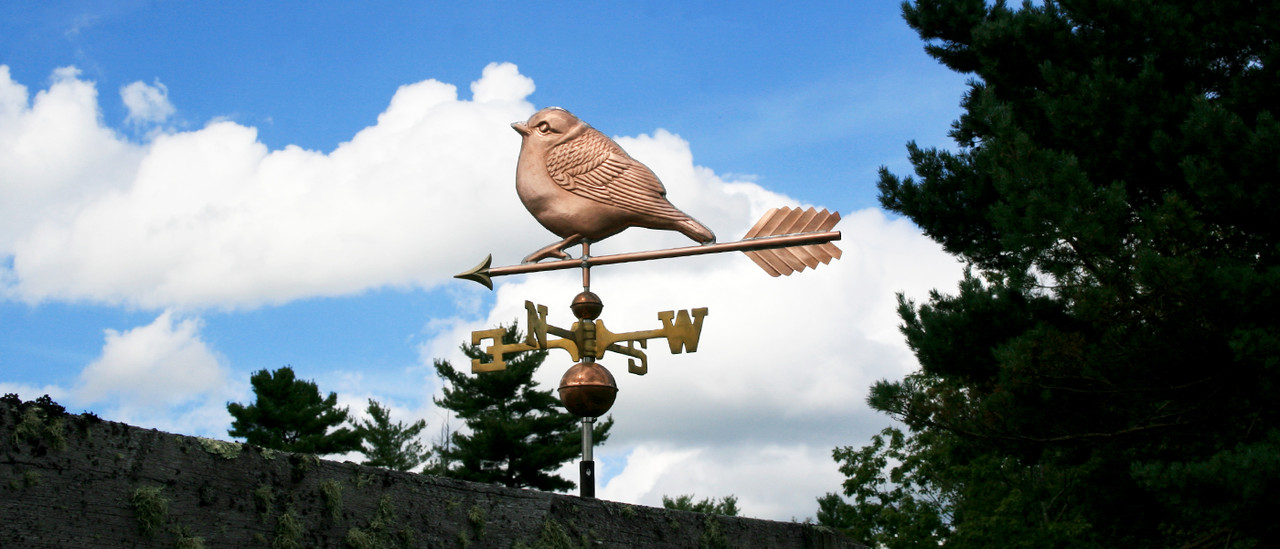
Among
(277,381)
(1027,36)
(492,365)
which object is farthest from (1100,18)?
(277,381)

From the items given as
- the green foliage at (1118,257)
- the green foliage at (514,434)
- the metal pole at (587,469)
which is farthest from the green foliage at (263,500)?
the green foliage at (514,434)

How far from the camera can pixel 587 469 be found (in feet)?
13.3

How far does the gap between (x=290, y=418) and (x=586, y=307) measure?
1983cm

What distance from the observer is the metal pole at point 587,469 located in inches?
157

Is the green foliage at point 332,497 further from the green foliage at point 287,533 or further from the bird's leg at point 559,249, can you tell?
the bird's leg at point 559,249

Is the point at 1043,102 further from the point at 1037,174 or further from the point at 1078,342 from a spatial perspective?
the point at 1078,342

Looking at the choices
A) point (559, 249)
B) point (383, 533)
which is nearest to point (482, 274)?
point (559, 249)

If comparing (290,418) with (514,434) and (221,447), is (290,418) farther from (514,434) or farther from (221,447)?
(221,447)

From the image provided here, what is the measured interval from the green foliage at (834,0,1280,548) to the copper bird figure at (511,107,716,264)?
119 inches

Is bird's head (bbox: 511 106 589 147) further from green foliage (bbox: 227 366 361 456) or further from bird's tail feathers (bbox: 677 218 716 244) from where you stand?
green foliage (bbox: 227 366 361 456)

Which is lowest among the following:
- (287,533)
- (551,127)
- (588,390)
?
(287,533)

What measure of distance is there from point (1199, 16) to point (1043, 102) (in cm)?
129

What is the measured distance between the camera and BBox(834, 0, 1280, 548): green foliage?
22.0ft

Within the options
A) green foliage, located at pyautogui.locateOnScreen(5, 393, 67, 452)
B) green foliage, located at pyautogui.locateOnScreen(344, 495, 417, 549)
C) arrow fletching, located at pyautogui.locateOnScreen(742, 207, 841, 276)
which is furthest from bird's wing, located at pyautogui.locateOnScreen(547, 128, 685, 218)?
green foliage, located at pyautogui.locateOnScreen(5, 393, 67, 452)
